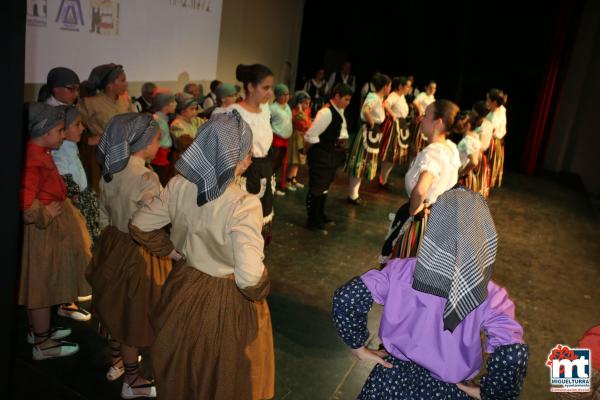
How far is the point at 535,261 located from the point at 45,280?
4402 mm

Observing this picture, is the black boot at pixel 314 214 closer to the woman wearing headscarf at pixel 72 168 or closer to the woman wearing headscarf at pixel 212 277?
the woman wearing headscarf at pixel 72 168

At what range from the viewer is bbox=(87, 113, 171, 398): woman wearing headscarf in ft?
7.98

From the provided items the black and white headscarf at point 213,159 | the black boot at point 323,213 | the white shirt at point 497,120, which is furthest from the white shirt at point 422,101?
the black and white headscarf at point 213,159

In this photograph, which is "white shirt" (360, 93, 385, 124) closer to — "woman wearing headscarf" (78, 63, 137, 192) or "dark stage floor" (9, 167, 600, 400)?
"dark stage floor" (9, 167, 600, 400)

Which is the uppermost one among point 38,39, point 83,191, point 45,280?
point 38,39

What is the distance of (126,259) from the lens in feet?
8.03

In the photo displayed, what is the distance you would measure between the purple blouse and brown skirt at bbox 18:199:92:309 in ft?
5.86

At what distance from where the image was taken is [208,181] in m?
1.93

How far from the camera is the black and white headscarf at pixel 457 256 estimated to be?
→ 5.01 ft

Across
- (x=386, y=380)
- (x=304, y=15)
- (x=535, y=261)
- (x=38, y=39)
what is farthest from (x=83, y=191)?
(x=304, y=15)

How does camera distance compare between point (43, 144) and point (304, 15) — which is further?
point (304, 15)

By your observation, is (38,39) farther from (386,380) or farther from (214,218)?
(386,380)

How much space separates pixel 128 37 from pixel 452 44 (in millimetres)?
7258

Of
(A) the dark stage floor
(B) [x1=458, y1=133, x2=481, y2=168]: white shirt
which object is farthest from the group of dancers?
(B) [x1=458, y1=133, x2=481, y2=168]: white shirt
